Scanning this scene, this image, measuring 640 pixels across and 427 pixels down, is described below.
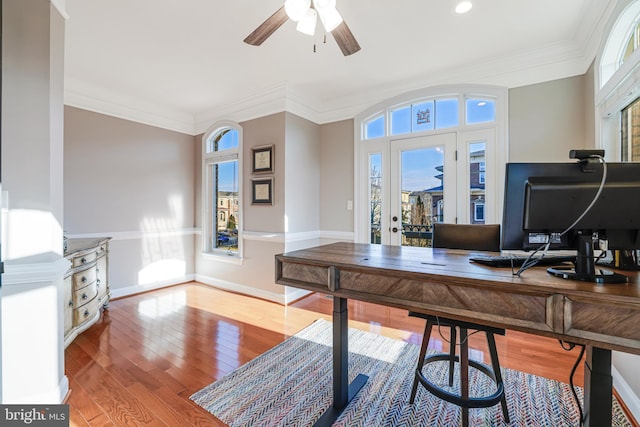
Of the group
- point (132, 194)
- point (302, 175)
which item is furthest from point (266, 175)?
point (132, 194)

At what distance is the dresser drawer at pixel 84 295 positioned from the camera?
2539 millimetres

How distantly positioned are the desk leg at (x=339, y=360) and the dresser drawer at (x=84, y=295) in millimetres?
2417

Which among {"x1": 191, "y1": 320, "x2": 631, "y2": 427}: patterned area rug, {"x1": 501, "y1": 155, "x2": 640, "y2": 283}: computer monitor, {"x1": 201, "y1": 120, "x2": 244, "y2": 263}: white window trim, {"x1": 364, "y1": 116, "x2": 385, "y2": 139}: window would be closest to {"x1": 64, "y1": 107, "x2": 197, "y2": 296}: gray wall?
{"x1": 201, "y1": 120, "x2": 244, "y2": 263}: white window trim

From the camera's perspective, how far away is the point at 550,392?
1.85 metres

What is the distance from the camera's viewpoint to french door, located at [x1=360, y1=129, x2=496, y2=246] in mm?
3105

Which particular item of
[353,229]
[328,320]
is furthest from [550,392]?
[353,229]

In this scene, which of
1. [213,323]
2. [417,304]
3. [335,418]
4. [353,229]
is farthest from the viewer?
[353,229]

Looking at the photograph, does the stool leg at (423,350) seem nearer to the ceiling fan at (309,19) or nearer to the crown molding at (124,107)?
the ceiling fan at (309,19)

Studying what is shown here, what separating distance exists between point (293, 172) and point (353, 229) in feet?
3.72

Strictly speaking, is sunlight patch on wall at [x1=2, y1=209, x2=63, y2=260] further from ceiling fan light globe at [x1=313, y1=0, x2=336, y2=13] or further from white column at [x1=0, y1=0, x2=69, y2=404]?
ceiling fan light globe at [x1=313, y1=0, x2=336, y2=13]

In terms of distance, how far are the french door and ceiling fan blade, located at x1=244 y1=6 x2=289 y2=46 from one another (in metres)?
2.13

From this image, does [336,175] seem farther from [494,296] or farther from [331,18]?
[494,296]

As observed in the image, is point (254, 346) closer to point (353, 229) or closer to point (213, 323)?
point (213, 323)

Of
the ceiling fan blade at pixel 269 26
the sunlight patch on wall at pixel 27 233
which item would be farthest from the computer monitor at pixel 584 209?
the sunlight patch on wall at pixel 27 233
